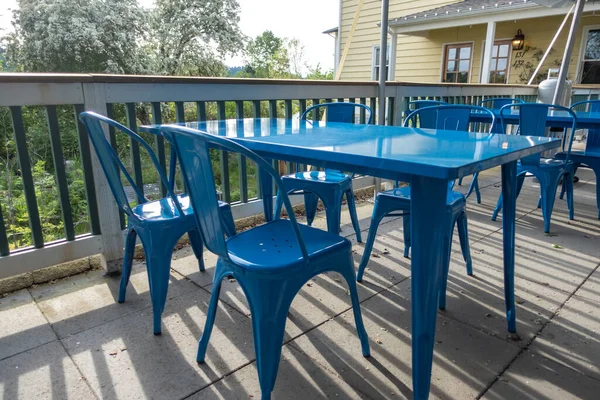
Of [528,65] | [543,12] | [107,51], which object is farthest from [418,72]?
[107,51]

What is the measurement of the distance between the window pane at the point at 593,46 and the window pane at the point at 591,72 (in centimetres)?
11

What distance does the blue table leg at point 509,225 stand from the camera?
1.65m

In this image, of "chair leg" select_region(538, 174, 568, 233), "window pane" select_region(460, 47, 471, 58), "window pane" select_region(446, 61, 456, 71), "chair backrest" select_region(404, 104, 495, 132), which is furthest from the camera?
"window pane" select_region(446, 61, 456, 71)

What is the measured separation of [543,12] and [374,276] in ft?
24.7

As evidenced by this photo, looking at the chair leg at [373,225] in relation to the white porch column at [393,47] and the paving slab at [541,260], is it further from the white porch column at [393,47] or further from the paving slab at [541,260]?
the white porch column at [393,47]

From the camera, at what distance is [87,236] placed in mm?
2406

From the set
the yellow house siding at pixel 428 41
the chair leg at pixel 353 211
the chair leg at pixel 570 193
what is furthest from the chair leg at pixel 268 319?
the yellow house siding at pixel 428 41

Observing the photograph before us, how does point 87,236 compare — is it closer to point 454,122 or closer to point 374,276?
point 374,276

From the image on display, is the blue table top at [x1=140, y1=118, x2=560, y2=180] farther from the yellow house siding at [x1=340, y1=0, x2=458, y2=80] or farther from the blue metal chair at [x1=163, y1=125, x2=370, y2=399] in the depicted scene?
the yellow house siding at [x1=340, y1=0, x2=458, y2=80]

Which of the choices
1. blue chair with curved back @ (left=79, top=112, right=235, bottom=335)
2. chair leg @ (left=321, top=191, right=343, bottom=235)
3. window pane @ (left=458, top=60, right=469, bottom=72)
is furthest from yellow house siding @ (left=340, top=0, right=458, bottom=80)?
blue chair with curved back @ (left=79, top=112, right=235, bottom=335)

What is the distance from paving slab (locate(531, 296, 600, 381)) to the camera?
1.67 m

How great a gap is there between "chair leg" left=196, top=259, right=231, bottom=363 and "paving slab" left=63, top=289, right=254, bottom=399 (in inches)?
2.1

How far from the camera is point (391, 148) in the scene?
144 cm

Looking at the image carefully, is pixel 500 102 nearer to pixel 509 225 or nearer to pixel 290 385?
pixel 509 225
